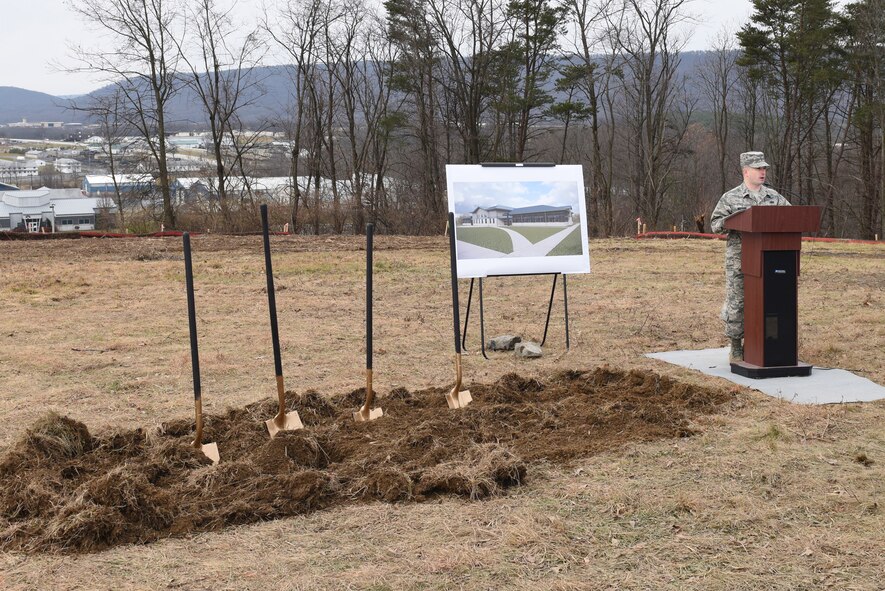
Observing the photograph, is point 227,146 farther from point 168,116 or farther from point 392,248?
point 392,248

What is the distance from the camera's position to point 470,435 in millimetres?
5586

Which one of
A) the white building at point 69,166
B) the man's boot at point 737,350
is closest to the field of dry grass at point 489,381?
the man's boot at point 737,350

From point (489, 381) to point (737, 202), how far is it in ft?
9.02

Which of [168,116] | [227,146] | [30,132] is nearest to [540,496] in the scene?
[168,116]

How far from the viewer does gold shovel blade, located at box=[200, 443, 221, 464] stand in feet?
16.9

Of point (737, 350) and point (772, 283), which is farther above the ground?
point (772, 283)

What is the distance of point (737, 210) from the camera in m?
7.59

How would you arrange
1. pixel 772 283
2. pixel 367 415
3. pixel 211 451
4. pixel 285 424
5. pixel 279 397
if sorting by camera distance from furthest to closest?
pixel 772 283, pixel 367 415, pixel 285 424, pixel 279 397, pixel 211 451

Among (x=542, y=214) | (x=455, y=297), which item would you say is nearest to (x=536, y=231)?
(x=542, y=214)

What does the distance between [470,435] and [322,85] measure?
37422mm

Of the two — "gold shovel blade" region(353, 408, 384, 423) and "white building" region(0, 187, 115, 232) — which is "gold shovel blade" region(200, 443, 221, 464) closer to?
"gold shovel blade" region(353, 408, 384, 423)

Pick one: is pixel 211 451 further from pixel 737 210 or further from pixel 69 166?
pixel 69 166

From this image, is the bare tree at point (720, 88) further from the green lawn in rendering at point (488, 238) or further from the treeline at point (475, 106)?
the green lawn in rendering at point (488, 238)

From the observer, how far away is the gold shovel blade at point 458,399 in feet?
20.8
